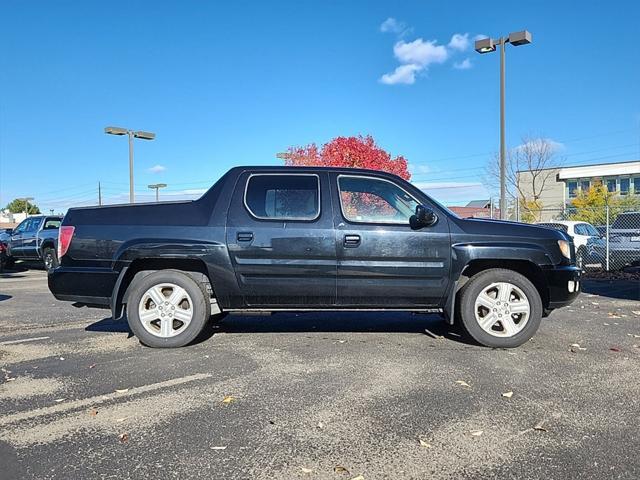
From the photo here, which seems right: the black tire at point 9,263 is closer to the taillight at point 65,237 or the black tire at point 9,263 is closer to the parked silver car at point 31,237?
the parked silver car at point 31,237

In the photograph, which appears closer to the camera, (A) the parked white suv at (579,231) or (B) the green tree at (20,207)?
(A) the parked white suv at (579,231)

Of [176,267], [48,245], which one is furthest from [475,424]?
[48,245]

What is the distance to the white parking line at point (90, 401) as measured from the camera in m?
3.54

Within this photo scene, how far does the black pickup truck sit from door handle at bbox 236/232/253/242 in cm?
1

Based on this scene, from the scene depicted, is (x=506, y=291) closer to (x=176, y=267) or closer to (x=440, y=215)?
(x=440, y=215)

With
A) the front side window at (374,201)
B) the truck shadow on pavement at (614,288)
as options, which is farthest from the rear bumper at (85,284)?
the truck shadow on pavement at (614,288)

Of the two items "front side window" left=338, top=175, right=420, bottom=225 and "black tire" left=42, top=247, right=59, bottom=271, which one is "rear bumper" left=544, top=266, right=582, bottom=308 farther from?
"black tire" left=42, top=247, right=59, bottom=271

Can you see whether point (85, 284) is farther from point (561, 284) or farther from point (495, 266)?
point (561, 284)

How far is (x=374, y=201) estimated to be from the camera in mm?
5457

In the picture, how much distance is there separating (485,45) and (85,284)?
12981 mm

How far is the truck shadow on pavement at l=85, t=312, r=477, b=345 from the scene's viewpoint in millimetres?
6156

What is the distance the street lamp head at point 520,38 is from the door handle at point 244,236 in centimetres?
1201

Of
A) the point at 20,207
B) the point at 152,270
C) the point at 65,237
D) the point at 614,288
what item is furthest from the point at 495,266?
the point at 20,207

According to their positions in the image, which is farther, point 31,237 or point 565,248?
point 31,237
